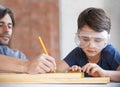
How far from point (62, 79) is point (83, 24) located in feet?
1.09

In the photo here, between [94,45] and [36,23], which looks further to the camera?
[36,23]

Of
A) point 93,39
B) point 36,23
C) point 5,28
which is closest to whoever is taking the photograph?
point 93,39

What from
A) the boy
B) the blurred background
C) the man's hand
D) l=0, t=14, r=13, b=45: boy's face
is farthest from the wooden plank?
the blurred background

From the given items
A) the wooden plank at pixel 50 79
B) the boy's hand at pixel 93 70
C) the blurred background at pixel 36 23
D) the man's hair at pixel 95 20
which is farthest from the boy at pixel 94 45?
the blurred background at pixel 36 23

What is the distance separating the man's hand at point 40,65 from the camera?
17.5 inches

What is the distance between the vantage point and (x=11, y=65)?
0.45 m

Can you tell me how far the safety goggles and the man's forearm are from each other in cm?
22

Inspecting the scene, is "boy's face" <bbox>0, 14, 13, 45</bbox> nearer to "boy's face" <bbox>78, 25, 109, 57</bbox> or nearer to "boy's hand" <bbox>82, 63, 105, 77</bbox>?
"boy's face" <bbox>78, 25, 109, 57</bbox>

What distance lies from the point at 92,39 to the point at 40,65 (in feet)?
0.69

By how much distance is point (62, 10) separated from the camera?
5.99 feet

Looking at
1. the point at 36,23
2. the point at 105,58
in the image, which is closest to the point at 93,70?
the point at 105,58

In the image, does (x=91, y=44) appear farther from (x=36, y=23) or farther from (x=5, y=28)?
(x=36, y=23)

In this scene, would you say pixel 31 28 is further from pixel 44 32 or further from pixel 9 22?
pixel 9 22

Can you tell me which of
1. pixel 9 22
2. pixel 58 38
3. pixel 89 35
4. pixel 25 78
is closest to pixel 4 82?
pixel 25 78
